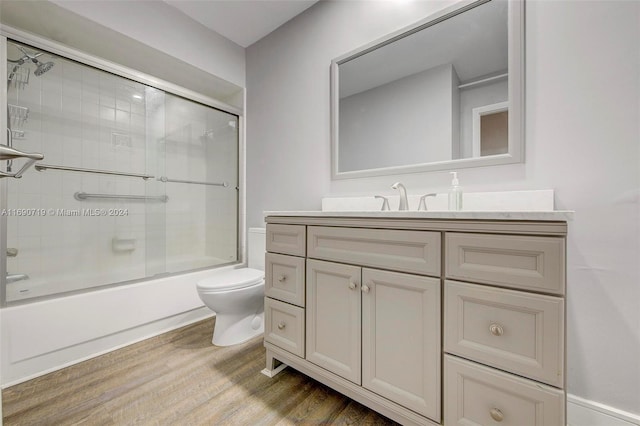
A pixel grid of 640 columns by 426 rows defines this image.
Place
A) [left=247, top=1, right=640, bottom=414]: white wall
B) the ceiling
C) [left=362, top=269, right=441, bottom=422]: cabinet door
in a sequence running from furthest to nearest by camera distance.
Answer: the ceiling < [left=247, top=1, right=640, bottom=414]: white wall < [left=362, top=269, right=441, bottom=422]: cabinet door

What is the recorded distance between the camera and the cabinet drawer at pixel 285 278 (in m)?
1.29

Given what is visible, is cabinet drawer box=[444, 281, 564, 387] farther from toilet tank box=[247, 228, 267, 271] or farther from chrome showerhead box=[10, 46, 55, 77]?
chrome showerhead box=[10, 46, 55, 77]

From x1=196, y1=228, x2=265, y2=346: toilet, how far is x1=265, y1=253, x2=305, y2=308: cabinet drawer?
371mm

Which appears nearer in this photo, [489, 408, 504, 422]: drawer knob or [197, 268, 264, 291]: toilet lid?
[489, 408, 504, 422]: drawer knob

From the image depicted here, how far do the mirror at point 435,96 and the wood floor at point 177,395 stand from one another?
123 cm

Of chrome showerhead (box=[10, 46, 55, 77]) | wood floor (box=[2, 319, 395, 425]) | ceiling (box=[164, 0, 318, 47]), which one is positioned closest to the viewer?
wood floor (box=[2, 319, 395, 425])

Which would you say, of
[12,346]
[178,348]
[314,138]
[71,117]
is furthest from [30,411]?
[314,138]

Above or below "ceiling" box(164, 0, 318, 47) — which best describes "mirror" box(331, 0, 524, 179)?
below

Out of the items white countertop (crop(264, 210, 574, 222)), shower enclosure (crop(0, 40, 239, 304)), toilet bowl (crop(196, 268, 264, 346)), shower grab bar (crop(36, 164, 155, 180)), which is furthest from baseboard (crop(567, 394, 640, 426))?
shower grab bar (crop(36, 164, 155, 180))

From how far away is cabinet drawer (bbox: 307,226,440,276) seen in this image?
0.94 m

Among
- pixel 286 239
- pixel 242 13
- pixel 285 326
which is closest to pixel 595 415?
pixel 285 326

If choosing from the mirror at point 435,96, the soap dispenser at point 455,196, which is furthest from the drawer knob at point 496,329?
the mirror at point 435,96

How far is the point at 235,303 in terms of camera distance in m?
1.72

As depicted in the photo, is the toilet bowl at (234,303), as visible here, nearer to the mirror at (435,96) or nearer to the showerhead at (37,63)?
the mirror at (435,96)
